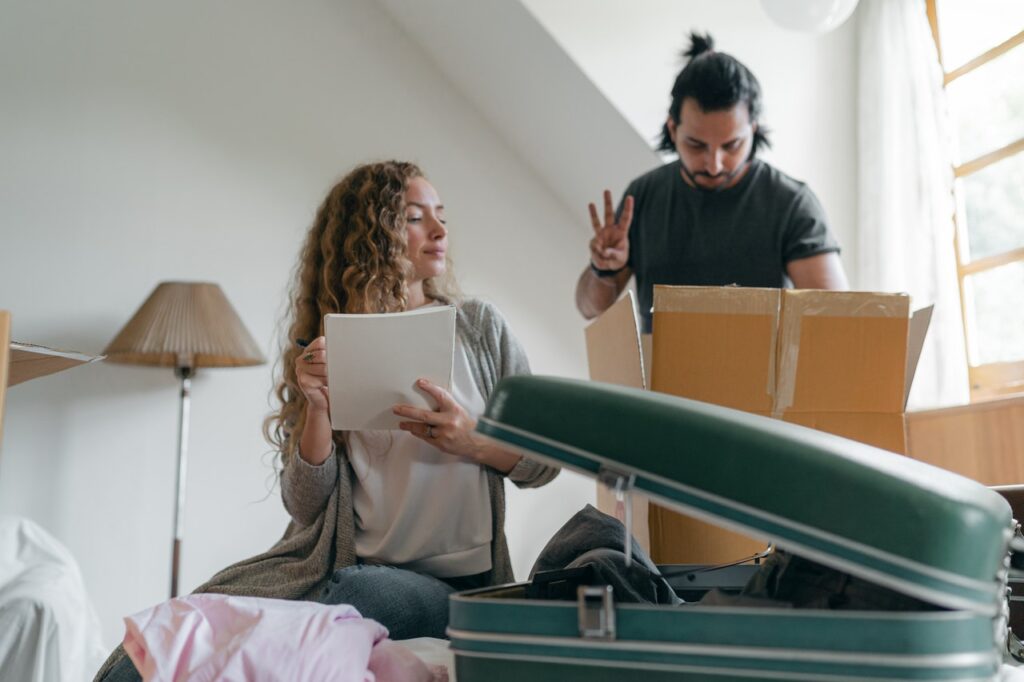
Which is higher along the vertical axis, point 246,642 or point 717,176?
point 717,176

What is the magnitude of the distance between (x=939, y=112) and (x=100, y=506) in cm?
249

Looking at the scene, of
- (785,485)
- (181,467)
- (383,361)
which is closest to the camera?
(785,485)

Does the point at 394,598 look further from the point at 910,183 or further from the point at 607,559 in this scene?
the point at 910,183

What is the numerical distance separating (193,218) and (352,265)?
157cm

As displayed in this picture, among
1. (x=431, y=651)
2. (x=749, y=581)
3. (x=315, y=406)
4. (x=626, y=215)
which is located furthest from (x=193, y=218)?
(x=749, y=581)

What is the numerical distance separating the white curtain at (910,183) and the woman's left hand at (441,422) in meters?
1.51

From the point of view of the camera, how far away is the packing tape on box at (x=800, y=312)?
4.23ft

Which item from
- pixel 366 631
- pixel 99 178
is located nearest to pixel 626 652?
pixel 366 631

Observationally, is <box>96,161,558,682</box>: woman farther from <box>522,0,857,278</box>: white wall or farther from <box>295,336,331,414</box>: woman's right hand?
<box>522,0,857,278</box>: white wall

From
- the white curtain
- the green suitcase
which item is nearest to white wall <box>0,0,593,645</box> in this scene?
the white curtain

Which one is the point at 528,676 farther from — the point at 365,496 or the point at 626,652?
the point at 365,496

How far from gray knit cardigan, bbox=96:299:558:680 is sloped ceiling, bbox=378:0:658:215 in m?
1.34

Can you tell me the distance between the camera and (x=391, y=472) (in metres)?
1.42

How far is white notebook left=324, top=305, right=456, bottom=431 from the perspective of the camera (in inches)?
47.4
